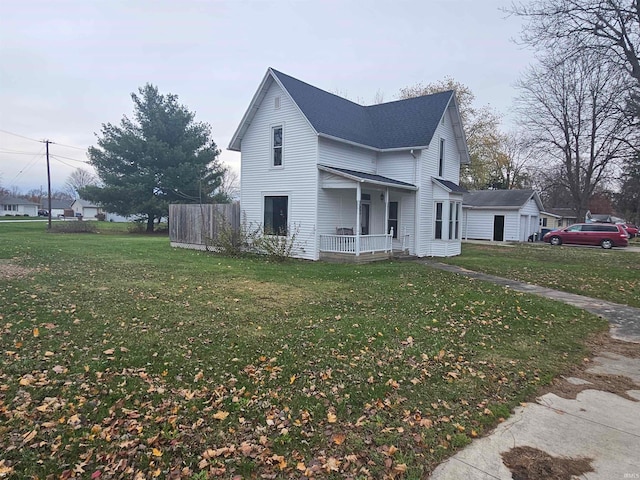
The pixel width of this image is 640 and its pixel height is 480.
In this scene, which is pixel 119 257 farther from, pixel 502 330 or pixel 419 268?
pixel 502 330

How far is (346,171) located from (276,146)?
3.31m

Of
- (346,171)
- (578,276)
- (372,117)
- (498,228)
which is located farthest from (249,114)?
(498,228)

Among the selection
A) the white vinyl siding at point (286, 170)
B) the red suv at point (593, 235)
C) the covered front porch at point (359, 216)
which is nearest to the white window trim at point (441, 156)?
the covered front porch at point (359, 216)

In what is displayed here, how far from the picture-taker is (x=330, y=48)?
63.2ft

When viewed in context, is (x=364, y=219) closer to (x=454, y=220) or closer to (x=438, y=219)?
(x=438, y=219)

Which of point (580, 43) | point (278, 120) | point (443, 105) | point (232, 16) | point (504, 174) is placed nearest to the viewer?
point (580, 43)

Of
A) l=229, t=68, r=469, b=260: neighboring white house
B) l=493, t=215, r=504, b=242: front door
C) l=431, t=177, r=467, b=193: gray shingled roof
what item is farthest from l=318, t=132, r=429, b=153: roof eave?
l=493, t=215, r=504, b=242: front door

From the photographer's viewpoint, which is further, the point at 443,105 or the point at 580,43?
the point at 443,105

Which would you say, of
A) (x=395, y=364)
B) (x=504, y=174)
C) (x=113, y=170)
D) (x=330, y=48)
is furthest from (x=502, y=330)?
(x=504, y=174)

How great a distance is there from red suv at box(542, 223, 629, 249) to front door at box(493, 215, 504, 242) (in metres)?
3.90

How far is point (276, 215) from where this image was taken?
1695 cm

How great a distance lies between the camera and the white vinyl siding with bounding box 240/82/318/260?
51.1ft

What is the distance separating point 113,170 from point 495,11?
3037cm

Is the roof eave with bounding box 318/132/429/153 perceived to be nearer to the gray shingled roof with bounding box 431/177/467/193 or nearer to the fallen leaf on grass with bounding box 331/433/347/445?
the gray shingled roof with bounding box 431/177/467/193
